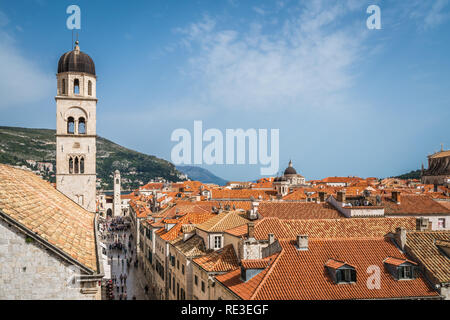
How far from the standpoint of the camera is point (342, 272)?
64.3 feet

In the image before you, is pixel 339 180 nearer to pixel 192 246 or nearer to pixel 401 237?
pixel 192 246

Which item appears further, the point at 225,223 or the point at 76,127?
the point at 76,127

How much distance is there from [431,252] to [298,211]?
19524 mm

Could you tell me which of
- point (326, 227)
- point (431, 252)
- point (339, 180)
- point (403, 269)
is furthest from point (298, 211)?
point (339, 180)

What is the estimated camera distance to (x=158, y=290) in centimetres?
4081

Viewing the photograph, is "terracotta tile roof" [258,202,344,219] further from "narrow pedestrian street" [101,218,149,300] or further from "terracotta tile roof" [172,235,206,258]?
"narrow pedestrian street" [101,218,149,300]

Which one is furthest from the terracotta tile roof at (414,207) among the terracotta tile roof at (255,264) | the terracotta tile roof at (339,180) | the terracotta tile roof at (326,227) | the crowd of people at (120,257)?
the terracotta tile roof at (339,180)

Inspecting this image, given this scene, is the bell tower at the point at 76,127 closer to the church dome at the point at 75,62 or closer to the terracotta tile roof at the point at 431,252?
the church dome at the point at 75,62

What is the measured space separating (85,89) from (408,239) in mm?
30020

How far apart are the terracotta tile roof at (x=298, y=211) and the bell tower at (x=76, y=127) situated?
17.7 m

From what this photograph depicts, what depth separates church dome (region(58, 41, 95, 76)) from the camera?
35781 millimetres

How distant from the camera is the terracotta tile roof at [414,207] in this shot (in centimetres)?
4275

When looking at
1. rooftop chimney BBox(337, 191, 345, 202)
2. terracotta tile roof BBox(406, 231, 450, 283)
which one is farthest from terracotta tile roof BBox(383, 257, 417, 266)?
rooftop chimney BBox(337, 191, 345, 202)
